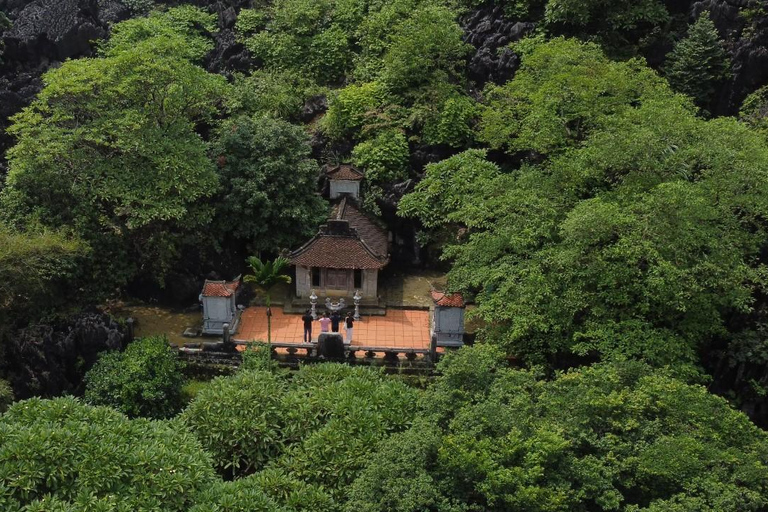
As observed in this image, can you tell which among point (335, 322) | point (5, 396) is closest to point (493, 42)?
point (335, 322)

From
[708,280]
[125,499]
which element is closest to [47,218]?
[125,499]

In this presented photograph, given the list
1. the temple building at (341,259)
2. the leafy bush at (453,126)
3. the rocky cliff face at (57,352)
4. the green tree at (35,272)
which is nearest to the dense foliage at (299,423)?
the rocky cliff face at (57,352)

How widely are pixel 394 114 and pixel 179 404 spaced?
14.1 meters

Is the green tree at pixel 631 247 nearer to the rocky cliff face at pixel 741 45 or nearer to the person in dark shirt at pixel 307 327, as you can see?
the person in dark shirt at pixel 307 327

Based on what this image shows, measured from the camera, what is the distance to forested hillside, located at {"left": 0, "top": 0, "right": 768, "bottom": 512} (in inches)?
539

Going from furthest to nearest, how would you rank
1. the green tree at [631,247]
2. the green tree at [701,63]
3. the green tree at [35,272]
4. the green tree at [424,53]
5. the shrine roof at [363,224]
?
the green tree at [424,53] < the shrine roof at [363,224] < the green tree at [701,63] < the green tree at [35,272] < the green tree at [631,247]

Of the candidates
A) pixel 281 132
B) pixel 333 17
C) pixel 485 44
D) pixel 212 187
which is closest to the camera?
pixel 212 187

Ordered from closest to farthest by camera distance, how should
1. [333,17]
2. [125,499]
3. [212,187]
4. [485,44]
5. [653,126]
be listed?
1. [125,499]
2. [653,126]
3. [212,187]
4. [485,44]
5. [333,17]

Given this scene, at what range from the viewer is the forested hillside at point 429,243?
1368 cm

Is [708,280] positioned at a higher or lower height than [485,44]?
lower

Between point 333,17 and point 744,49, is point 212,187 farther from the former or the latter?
point 744,49

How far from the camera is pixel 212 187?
2461 centimetres

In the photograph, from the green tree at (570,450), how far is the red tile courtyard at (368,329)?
26.5 ft

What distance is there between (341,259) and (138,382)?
26.7 feet
